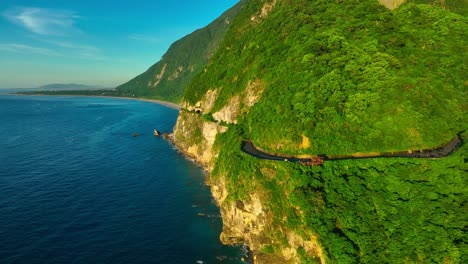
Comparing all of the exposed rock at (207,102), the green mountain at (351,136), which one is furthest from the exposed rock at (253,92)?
the exposed rock at (207,102)

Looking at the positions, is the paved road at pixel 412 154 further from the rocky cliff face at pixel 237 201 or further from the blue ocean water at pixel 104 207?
the blue ocean water at pixel 104 207

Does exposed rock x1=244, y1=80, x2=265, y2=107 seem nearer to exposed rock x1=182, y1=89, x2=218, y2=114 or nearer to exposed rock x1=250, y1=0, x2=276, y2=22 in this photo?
exposed rock x1=182, y1=89, x2=218, y2=114

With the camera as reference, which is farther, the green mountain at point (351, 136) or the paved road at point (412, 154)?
the paved road at point (412, 154)

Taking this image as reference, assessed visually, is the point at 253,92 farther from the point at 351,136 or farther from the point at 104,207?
the point at 104,207

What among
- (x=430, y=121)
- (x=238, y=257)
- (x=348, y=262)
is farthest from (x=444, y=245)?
(x=238, y=257)

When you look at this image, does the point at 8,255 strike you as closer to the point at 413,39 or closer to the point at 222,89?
the point at 222,89

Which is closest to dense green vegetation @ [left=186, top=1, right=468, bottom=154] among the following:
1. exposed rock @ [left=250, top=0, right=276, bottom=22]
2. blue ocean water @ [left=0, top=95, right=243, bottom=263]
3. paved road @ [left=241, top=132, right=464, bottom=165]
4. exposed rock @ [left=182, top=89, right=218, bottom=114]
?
paved road @ [left=241, top=132, right=464, bottom=165]
